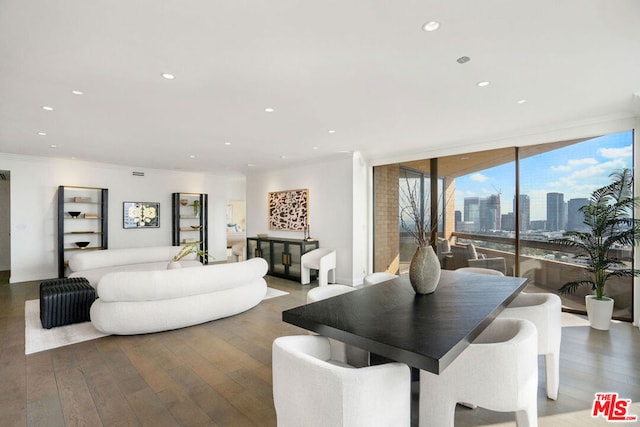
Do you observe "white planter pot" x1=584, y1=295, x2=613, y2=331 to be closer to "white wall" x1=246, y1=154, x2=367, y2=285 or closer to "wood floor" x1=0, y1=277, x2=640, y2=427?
"wood floor" x1=0, y1=277, x2=640, y2=427

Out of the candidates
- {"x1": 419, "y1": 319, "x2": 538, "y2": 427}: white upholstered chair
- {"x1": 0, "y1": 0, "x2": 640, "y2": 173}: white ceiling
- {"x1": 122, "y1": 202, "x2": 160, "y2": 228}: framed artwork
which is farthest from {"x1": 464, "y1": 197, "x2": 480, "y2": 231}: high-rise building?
{"x1": 122, "y1": 202, "x2": 160, "y2": 228}: framed artwork

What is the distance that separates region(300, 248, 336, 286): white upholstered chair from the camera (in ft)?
19.1

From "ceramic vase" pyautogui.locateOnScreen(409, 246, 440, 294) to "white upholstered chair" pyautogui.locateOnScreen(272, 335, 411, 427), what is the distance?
38.7 inches

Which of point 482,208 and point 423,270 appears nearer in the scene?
point 423,270

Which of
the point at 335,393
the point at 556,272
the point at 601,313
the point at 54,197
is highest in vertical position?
the point at 54,197

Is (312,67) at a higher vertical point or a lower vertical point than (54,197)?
higher

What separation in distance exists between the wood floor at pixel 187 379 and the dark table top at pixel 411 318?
31.5 inches

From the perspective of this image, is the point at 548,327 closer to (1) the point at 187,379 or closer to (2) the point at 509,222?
(1) the point at 187,379

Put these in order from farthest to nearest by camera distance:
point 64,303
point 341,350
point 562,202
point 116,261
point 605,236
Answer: point 116,261 → point 562,202 → point 605,236 → point 64,303 → point 341,350

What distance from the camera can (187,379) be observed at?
2.55 m

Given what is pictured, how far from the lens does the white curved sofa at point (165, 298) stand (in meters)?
3.31

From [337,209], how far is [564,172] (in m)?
3.72

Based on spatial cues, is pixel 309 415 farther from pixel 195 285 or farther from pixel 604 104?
pixel 604 104

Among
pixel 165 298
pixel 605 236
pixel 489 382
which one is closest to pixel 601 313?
pixel 605 236
